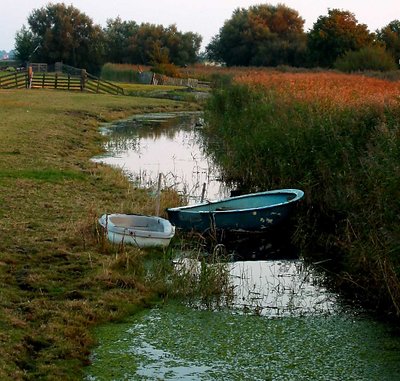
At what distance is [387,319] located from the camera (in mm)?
8117

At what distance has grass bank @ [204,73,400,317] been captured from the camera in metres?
8.69

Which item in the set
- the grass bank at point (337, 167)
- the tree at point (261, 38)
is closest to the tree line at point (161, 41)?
the tree at point (261, 38)

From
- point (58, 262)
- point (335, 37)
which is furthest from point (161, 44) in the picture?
point (58, 262)

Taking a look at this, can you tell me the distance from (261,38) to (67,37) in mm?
17756

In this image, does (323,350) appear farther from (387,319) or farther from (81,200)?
(81,200)

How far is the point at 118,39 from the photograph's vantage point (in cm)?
7531

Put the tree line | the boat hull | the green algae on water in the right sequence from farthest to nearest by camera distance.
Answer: the tree line → the boat hull → the green algae on water

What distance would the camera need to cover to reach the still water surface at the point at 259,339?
6539mm

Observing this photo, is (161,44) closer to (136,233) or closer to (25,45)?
(25,45)

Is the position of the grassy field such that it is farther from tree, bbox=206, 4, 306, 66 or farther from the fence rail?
tree, bbox=206, 4, 306, 66

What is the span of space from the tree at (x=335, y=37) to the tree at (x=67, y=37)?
24.6 meters

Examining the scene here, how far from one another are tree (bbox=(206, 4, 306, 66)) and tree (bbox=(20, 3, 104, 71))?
11756 mm

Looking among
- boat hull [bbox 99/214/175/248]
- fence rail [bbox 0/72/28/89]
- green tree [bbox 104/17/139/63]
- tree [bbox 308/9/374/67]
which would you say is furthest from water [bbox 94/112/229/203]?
green tree [bbox 104/17/139/63]

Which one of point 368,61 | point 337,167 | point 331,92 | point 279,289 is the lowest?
point 279,289
